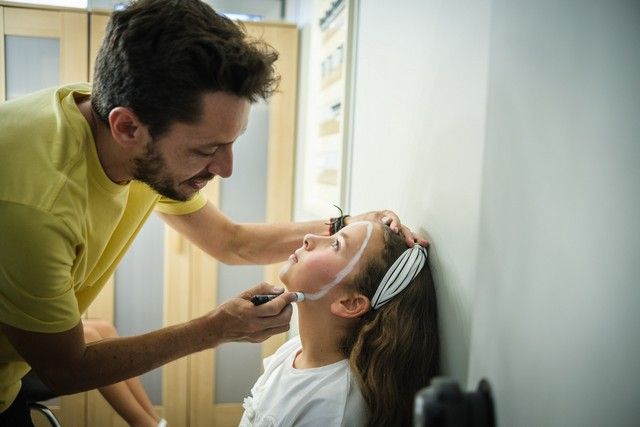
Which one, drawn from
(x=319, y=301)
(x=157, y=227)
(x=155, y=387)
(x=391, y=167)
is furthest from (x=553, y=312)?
(x=155, y=387)

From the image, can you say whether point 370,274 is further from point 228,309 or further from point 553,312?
point 553,312

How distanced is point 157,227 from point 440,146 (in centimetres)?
197

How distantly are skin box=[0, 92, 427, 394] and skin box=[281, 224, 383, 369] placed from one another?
A: 0.10 m

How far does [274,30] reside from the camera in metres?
2.78

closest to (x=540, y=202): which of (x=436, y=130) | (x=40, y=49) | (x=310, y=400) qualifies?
(x=436, y=130)

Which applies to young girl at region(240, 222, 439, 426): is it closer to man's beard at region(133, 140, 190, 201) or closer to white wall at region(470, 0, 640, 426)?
white wall at region(470, 0, 640, 426)

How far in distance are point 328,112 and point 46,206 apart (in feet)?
4.13

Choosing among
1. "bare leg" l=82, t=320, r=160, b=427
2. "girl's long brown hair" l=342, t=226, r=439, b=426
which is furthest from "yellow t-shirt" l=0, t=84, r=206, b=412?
"bare leg" l=82, t=320, r=160, b=427

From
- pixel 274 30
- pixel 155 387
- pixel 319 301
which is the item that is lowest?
pixel 155 387

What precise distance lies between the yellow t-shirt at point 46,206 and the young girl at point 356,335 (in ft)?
1.57

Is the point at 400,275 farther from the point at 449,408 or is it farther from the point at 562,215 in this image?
the point at 449,408

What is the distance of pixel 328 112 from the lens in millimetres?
2066

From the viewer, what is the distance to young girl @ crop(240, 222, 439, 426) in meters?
1.12

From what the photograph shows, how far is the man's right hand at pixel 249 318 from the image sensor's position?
3.61 ft
